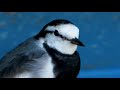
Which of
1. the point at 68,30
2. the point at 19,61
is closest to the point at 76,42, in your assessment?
the point at 68,30

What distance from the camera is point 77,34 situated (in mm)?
1558

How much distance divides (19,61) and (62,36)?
0.81 ft

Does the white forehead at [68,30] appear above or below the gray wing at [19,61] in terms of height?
above

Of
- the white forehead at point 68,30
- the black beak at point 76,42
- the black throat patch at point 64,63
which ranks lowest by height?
the black throat patch at point 64,63

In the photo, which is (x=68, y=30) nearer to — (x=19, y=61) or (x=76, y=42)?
(x=76, y=42)

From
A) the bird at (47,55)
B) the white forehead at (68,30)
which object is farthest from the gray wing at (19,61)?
the white forehead at (68,30)

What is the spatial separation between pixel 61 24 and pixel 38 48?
0.17m

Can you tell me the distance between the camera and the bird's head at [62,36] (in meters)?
1.53

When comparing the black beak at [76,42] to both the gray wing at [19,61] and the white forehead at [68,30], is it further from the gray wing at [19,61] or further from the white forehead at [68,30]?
the gray wing at [19,61]
